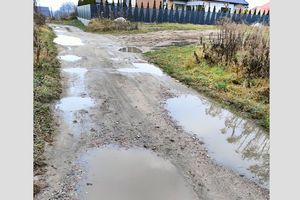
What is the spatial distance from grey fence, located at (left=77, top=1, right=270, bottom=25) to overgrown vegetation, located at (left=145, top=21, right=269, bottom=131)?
15.3 metres

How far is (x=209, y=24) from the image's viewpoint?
33688 millimetres

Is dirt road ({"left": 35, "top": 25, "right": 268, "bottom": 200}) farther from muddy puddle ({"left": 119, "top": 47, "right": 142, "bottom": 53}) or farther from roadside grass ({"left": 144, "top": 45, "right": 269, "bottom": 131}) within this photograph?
muddy puddle ({"left": 119, "top": 47, "right": 142, "bottom": 53})

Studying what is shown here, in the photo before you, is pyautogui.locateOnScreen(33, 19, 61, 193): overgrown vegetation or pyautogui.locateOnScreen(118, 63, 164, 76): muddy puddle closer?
pyautogui.locateOnScreen(33, 19, 61, 193): overgrown vegetation

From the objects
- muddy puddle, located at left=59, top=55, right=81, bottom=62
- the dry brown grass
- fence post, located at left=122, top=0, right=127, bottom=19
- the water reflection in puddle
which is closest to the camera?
the water reflection in puddle

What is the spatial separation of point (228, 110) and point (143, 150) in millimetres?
2895

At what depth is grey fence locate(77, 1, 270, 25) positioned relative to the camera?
2723 centimetres

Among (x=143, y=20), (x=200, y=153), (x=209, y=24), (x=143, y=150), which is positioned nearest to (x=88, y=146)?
(x=143, y=150)

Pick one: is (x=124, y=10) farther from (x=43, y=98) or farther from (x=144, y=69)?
(x=43, y=98)

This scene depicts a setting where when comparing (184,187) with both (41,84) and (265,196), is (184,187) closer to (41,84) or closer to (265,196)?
(265,196)

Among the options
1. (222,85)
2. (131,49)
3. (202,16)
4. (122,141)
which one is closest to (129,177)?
(122,141)

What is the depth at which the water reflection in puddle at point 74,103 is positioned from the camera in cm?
693

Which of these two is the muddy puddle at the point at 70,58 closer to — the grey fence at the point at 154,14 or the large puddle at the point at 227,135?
the large puddle at the point at 227,135

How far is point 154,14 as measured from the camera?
3027 centimetres

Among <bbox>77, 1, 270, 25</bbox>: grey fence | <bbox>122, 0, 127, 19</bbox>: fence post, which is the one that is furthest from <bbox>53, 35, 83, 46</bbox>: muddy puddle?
<bbox>122, 0, 127, 19</bbox>: fence post
